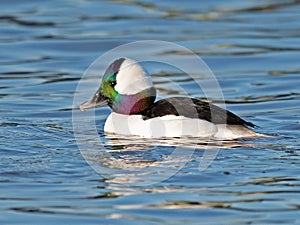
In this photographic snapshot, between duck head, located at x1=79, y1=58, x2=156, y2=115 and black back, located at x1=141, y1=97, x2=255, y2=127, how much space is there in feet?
0.88

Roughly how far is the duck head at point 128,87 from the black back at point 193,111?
0.88 feet

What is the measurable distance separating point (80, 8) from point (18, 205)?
1152 cm

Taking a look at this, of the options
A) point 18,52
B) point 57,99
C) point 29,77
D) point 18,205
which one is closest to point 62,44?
point 18,52

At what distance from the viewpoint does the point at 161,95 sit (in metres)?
14.0

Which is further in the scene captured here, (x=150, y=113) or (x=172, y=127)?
(x=150, y=113)

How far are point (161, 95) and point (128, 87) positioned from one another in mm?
2693

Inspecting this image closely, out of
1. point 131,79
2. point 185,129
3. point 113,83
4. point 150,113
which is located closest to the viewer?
point 185,129

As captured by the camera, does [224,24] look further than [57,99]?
Yes

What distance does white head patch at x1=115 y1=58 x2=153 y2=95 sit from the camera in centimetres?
1125

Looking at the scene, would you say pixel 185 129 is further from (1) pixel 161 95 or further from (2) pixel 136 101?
(1) pixel 161 95

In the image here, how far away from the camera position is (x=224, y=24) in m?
18.3

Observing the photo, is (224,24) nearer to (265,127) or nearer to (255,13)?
(255,13)

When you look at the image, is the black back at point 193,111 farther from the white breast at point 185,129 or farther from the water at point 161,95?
the water at point 161,95

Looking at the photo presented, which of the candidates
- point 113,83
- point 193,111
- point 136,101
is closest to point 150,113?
point 136,101
